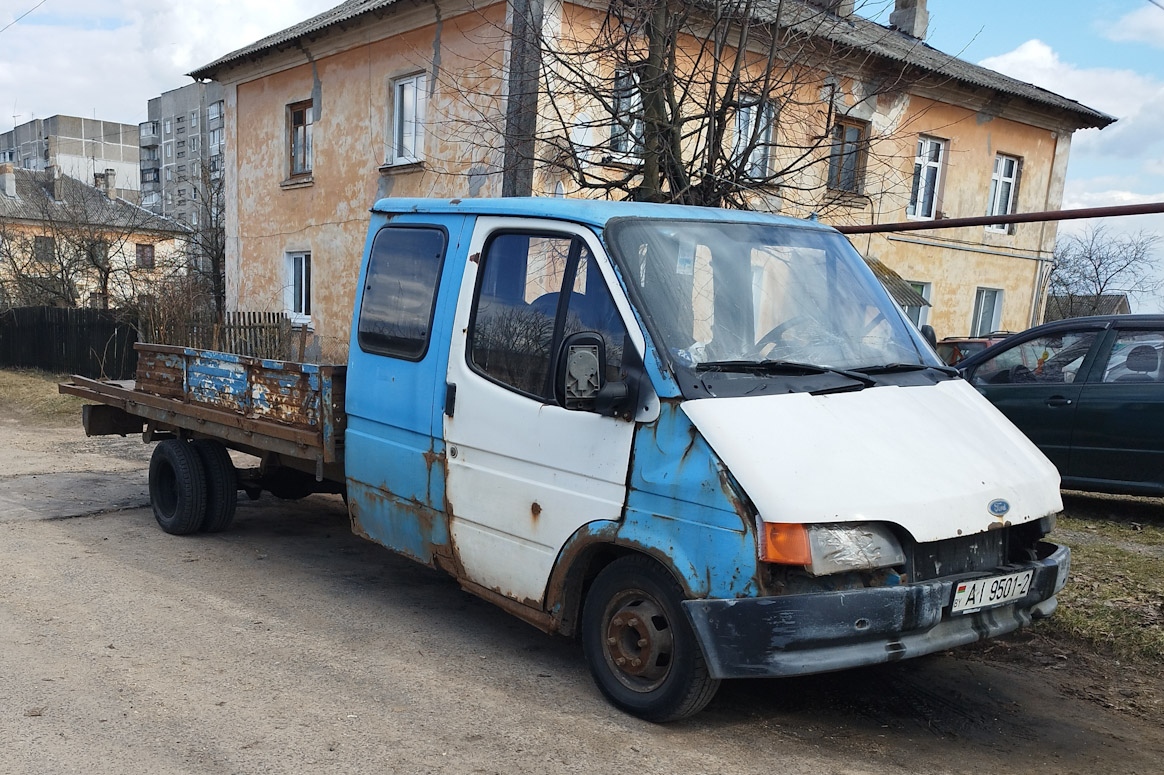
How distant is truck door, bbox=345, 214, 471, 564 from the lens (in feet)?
15.6

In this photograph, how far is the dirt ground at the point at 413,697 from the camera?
3555mm

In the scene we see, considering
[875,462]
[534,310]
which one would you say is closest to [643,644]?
[875,462]

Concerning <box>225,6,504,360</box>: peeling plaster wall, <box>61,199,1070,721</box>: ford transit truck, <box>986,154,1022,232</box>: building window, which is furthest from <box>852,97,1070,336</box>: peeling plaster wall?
<box>61,199,1070,721</box>: ford transit truck

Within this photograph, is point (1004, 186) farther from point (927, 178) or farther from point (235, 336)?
point (235, 336)

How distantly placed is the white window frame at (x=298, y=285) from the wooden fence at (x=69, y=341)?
3506 mm

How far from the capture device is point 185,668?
4355 millimetres

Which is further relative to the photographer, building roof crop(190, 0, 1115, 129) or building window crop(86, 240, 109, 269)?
building window crop(86, 240, 109, 269)

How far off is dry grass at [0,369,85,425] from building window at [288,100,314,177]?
5.58m

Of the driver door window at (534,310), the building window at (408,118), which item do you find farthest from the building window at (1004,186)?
the driver door window at (534,310)

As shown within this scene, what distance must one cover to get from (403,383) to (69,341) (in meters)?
18.8

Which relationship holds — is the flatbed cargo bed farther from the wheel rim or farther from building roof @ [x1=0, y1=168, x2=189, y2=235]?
building roof @ [x1=0, y1=168, x2=189, y2=235]

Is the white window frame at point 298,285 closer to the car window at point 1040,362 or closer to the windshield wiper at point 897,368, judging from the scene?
the car window at point 1040,362

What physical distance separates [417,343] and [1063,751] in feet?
11.2

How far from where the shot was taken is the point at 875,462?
351cm
